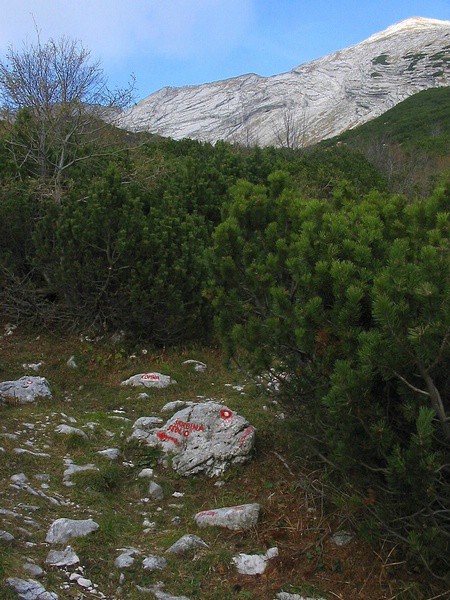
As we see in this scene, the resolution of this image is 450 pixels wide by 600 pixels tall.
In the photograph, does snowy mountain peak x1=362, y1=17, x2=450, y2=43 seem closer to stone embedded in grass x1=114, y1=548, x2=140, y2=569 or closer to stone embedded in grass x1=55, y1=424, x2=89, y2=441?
stone embedded in grass x1=55, y1=424, x2=89, y2=441

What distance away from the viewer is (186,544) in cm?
341

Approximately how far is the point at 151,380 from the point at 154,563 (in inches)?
140

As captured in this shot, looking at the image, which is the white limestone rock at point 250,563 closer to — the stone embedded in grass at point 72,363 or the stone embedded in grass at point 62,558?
the stone embedded in grass at point 62,558

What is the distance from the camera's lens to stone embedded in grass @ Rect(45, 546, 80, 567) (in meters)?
3.10

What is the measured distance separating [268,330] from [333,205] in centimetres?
115

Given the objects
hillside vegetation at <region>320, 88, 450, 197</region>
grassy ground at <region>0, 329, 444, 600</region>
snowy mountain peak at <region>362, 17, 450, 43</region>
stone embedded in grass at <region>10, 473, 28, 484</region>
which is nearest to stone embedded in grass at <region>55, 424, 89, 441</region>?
grassy ground at <region>0, 329, 444, 600</region>

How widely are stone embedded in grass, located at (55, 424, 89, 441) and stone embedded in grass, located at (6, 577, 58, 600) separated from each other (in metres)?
2.13

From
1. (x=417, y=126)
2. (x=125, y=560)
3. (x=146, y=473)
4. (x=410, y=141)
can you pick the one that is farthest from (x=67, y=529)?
(x=417, y=126)

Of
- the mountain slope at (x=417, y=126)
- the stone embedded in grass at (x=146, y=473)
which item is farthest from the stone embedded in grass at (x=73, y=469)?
the mountain slope at (x=417, y=126)

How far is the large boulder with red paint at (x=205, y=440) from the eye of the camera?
14.7ft

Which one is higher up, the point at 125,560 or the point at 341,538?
the point at 125,560

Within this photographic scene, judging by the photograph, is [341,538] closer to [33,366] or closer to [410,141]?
[33,366]

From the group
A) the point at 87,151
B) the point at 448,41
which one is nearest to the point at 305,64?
the point at 448,41

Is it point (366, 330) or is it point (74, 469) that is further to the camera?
point (74, 469)
